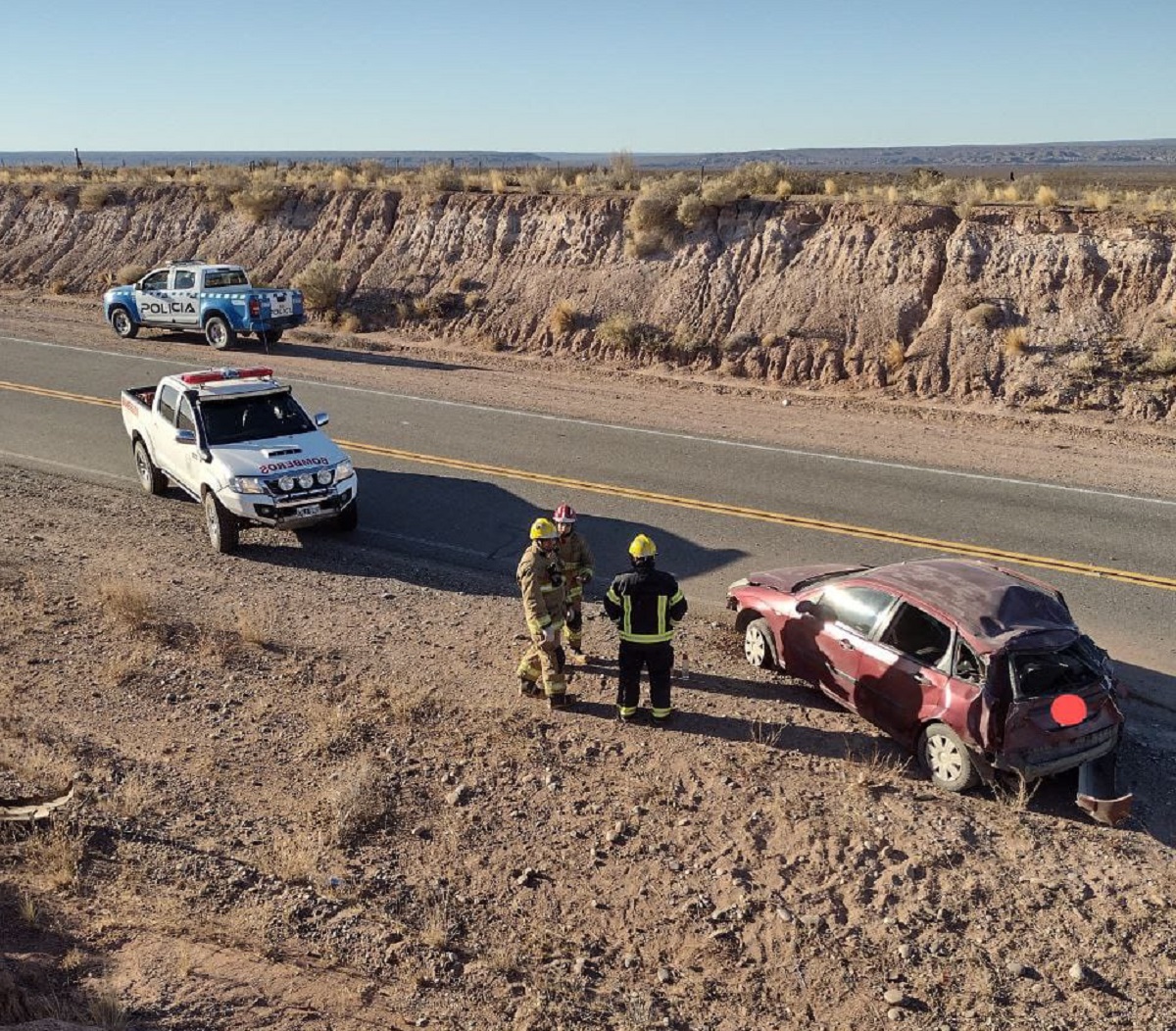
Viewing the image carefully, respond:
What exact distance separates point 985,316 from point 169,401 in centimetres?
1556

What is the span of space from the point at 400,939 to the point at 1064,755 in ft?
15.2

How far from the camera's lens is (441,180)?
31188mm

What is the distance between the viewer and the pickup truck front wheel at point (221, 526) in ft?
39.7

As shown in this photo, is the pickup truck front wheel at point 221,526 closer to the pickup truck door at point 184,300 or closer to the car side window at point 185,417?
the car side window at point 185,417

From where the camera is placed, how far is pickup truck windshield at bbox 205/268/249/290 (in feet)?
81.9

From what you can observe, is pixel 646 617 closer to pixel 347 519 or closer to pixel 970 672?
pixel 970 672

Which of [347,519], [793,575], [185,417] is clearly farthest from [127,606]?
[793,575]

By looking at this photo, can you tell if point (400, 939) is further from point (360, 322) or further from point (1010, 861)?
point (360, 322)

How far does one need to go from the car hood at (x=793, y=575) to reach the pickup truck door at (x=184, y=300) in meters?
19.2

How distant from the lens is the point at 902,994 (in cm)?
583

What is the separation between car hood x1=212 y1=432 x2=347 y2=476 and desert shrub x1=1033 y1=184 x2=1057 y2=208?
18007 mm

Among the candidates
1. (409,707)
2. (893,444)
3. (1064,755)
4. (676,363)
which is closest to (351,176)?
(676,363)

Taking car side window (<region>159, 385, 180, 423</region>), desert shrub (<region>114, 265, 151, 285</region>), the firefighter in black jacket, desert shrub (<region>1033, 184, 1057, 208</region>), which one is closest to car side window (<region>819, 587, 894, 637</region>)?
the firefighter in black jacket

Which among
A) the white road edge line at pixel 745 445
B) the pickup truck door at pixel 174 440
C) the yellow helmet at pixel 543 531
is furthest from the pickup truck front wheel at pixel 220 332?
the yellow helmet at pixel 543 531
